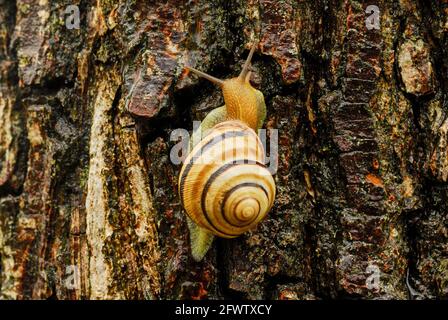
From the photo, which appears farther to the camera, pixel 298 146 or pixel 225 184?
pixel 298 146

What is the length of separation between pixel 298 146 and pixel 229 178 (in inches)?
13.6

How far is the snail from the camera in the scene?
1.81 m

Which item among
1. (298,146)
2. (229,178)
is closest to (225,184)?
(229,178)

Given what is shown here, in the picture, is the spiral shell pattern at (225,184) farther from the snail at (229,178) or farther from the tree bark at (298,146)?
the tree bark at (298,146)

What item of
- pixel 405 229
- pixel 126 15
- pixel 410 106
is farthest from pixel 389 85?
pixel 126 15

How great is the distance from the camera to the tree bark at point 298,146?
6.33 feet

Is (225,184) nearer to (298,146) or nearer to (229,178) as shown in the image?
(229,178)

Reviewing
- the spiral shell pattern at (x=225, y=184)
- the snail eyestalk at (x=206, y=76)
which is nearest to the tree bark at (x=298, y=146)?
the snail eyestalk at (x=206, y=76)

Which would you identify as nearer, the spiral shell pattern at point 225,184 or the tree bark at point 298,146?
the spiral shell pattern at point 225,184

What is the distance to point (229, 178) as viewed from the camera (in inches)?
72.9

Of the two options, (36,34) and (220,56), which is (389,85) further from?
(36,34)

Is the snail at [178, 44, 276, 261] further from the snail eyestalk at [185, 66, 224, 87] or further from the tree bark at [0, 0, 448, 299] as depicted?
the tree bark at [0, 0, 448, 299]

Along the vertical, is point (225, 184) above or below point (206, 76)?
below
